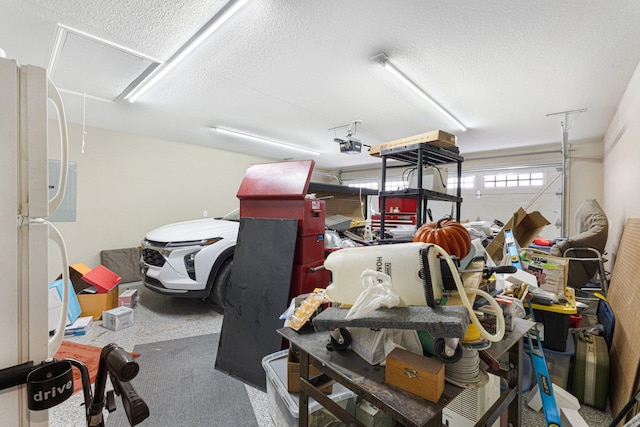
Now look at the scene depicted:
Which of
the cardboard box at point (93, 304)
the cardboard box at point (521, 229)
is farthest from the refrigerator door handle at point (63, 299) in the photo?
the cardboard box at point (521, 229)

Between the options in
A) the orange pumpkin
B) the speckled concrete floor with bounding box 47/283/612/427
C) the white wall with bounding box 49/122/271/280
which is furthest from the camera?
the white wall with bounding box 49/122/271/280

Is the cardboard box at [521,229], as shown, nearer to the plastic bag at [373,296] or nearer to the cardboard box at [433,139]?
the cardboard box at [433,139]

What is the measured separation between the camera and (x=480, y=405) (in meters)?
1.24

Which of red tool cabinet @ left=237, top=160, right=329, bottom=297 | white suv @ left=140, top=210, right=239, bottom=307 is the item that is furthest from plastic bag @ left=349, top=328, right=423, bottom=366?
white suv @ left=140, top=210, right=239, bottom=307

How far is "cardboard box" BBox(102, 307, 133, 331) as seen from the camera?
282cm

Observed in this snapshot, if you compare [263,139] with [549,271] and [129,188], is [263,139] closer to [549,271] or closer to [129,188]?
[129,188]

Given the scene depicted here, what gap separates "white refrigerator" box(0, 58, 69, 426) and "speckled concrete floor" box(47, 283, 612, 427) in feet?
4.09

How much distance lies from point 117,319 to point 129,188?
3.10 metres

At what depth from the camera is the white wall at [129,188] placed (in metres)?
4.54

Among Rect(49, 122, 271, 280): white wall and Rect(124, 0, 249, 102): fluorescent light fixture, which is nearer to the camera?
Rect(124, 0, 249, 102): fluorescent light fixture

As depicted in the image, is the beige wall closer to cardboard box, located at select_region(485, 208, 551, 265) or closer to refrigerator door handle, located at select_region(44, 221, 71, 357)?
cardboard box, located at select_region(485, 208, 551, 265)

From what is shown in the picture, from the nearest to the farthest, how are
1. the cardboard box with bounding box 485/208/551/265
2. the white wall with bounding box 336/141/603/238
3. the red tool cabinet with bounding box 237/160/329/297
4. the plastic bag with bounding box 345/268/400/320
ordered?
the plastic bag with bounding box 345/268/400/320 < the red tool cabinet with bounding box 237/160/329/297 < the cardboard box with bounding box 485/208/551/265 < the white wall with bounding box 336/141/603/238

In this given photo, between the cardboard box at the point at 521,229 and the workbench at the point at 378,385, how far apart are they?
5.07 ft

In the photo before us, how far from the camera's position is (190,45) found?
2365 mm
